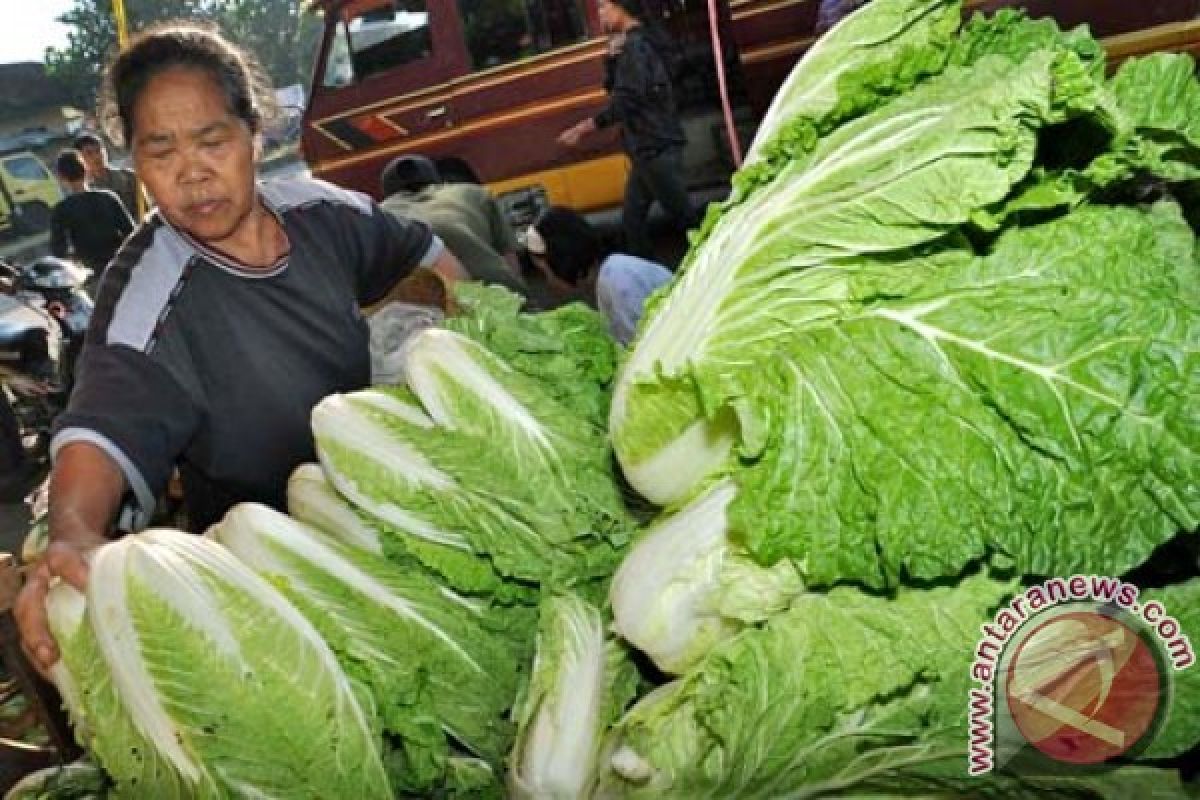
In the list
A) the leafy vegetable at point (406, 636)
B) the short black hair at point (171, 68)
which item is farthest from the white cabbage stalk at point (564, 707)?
the short black hair at point (171, 68)

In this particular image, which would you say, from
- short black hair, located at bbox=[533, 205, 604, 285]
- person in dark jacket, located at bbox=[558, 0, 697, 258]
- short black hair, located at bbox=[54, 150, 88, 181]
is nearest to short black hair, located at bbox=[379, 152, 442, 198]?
short black hair, located at bbox=[533, 205, 604, 285]

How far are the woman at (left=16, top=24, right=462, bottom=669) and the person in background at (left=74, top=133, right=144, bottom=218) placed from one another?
25.6ft

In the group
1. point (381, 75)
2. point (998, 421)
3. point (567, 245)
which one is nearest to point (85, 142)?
point (381, 75)

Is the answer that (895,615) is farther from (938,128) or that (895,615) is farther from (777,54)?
(777,54)

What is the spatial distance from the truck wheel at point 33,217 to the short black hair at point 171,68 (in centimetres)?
2897

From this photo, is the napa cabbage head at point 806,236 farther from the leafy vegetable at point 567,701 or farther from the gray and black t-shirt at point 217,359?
the gray and black t-shirt at point 217,359

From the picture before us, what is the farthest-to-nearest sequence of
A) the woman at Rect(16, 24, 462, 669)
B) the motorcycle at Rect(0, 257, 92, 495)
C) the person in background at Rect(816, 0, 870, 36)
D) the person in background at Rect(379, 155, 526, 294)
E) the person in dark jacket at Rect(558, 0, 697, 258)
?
1. the motorcycle at Rect(0, 257, 92, 495)
2. the person in dark jacket at Rect(558, 0, 697, 258)
3. the person in background at Rect(816, 0, 870, 36)
4. the person in background at Rect(379, 155, 526, 294)
5. the woman at Rect(16, 24, 462, 669)

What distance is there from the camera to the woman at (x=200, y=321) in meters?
2.19

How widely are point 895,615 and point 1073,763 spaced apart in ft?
1.15

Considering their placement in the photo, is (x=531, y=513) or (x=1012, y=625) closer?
(x=1012, y=625)

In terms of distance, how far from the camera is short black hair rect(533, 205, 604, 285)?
417 cm

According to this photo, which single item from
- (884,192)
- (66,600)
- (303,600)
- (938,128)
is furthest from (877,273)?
(66,600)

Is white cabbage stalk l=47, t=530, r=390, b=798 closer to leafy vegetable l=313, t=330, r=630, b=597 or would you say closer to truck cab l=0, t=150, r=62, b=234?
leafy vegetable l=313, t=330, r=630, b=597

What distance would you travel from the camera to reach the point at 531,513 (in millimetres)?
1682
